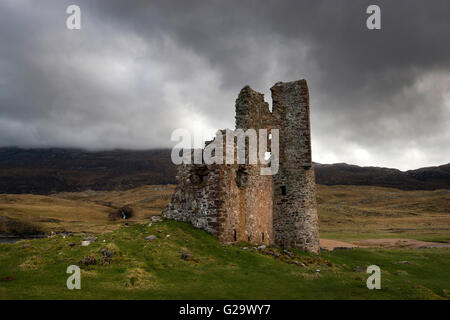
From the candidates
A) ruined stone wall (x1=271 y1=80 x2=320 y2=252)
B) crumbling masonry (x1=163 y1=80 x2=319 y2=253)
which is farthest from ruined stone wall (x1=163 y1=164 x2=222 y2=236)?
ruined stone wall (x1=271 y1=80 x2=320 y2=252)

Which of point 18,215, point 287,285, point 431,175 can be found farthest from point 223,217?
point 431,175

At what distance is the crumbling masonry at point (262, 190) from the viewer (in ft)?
59.1

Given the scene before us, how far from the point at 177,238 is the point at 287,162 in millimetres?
12481

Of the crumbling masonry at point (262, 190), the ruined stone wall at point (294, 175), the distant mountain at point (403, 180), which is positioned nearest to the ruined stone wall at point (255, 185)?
the crumbling masonry at point (262, 190)

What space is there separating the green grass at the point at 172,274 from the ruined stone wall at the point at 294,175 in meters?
6.71

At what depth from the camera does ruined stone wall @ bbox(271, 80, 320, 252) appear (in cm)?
2461

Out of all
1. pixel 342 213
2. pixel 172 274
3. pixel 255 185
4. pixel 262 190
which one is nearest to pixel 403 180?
pixel 342 213

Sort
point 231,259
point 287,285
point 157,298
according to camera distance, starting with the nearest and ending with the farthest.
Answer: point 157,298, point 287,285, point 231,259

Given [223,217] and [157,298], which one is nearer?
[157,298]

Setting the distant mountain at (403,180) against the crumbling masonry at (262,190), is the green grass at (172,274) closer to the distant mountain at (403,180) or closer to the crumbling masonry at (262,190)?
the crumbling masonry at (262,190)

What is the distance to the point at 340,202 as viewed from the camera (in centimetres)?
12212

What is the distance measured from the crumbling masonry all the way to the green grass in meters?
1.51

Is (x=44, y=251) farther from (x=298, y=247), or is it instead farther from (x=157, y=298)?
(x=298, y=247)

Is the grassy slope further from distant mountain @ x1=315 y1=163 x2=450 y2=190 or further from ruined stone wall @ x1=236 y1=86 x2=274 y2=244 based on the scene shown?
distant mountain @ x1=315 y1=163 x2=450 y2=190
